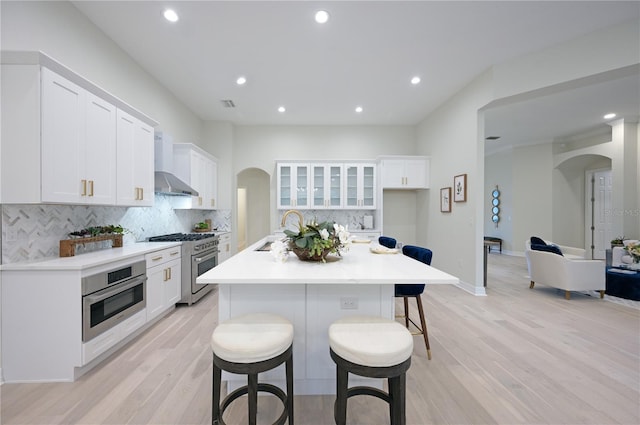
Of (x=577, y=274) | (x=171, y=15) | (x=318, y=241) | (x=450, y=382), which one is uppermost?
(x=171, y=15)

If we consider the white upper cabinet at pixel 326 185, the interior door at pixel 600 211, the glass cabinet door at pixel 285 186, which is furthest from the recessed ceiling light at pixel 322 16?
the interior door at pixel 600 211

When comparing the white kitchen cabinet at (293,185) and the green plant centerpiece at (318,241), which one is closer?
the green plant centerpiece at (318,241)

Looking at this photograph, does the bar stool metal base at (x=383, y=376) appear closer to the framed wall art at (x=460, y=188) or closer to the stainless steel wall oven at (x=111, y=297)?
the stainless steel wall oven at (x=111, y=297)

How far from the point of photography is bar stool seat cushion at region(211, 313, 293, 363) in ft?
4.01

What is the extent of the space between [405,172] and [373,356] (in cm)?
474

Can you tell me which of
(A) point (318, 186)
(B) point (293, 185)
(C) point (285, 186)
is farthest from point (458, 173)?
(C) point (285, 186)

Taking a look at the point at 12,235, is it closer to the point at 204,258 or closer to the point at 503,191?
the point at 204,258

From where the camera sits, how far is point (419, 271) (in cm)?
158

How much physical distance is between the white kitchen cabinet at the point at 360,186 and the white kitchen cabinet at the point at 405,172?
258mm

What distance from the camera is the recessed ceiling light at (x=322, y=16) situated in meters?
2.53

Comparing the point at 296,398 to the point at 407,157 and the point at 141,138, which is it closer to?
the point at 141,138

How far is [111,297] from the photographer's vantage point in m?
2.21

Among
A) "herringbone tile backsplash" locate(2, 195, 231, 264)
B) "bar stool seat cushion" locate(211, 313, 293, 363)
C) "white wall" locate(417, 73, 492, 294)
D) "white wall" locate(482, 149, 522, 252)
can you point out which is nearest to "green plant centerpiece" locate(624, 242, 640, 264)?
"white wall" locate(417, 73, 492, 294)

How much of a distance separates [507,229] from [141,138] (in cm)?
938
